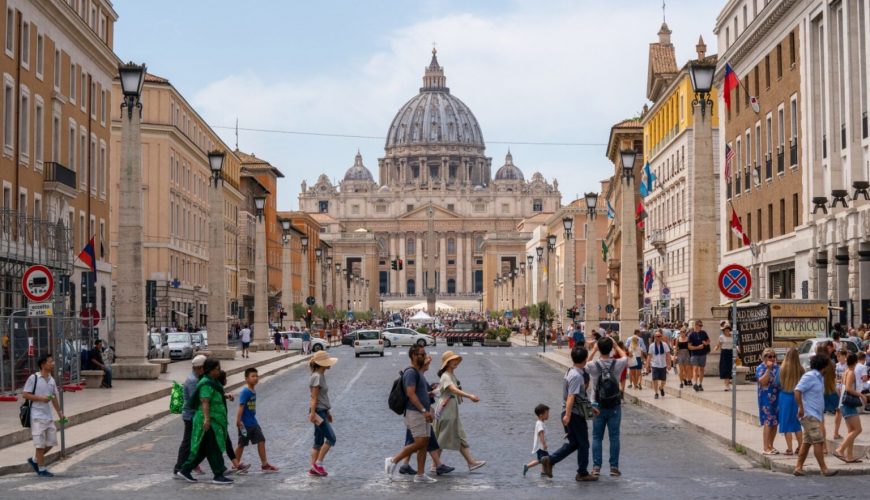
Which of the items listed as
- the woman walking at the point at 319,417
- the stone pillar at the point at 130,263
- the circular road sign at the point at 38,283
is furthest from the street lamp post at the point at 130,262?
the woman walking at the point at 319,417

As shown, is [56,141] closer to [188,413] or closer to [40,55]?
[40,55]

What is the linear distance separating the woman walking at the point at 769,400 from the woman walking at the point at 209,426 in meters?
6.93

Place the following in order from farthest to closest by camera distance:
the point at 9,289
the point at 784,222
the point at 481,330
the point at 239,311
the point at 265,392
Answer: the point at 239,311 → the point at 481,330 → the point at 784,222 → the point at 9,289 → the point at 265,392

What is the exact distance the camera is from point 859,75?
38875 millimetres

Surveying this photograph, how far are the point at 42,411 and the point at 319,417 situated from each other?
11.4ft

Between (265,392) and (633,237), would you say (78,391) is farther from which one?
(633,237)

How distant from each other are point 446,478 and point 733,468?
11.8 ft

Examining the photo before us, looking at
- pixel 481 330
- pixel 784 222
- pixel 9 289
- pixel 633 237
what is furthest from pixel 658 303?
pixel 9 289

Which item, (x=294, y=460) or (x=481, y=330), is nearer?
(x=294, y=460)

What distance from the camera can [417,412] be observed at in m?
16.2

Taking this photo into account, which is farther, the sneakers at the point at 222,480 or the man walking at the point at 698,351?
the man walking at the point at 698,351

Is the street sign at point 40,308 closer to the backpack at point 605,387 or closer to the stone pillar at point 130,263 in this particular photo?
the stone pillar at point 130,263

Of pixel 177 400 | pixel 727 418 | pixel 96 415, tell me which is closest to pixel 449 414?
Answer: pixel 177 400

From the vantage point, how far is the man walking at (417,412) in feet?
52.9
